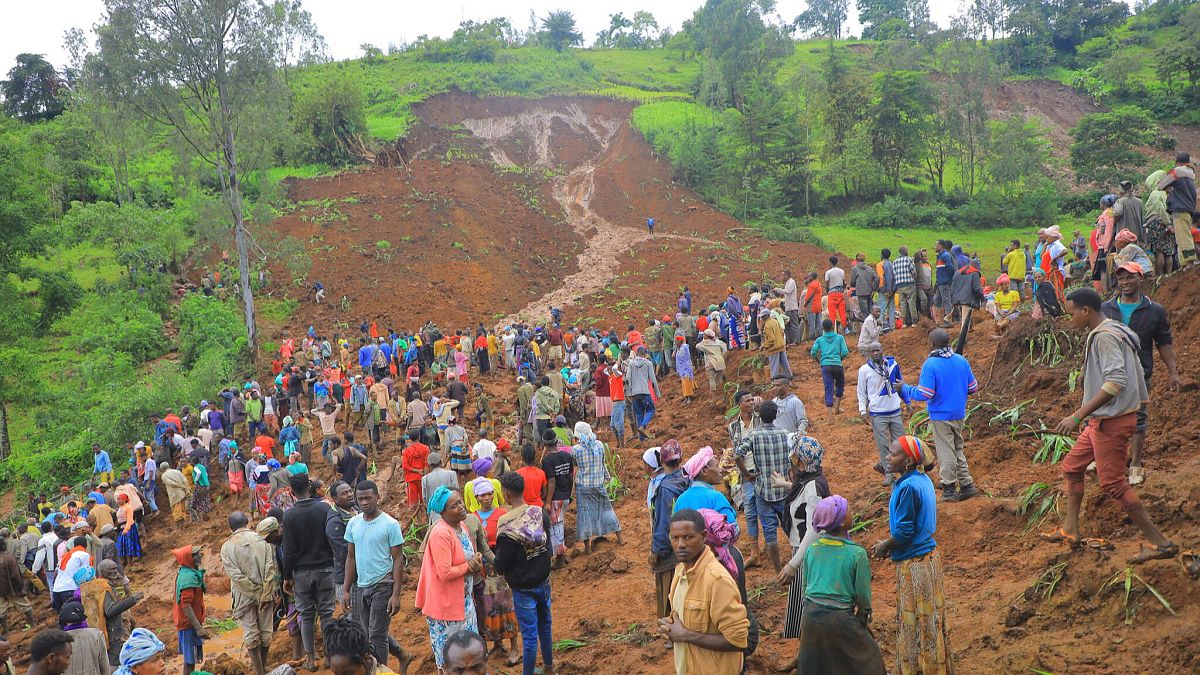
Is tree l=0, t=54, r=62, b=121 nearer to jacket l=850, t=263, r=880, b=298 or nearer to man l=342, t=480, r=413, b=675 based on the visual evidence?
jacket l=850, t=263, r=880, b=298

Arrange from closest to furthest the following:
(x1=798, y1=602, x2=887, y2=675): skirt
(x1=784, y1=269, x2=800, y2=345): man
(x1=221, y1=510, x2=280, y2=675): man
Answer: (x1=798, y1=602, x2=887, y2=675): skirt, (x1=221, y1=510, x2=280, y2=675): man, (x1=784, y1=269, x2=800, y2=345): man

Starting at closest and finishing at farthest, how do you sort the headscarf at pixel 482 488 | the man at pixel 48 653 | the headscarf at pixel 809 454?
the man at pixel 48 653 → the headscarf at pixel 809 454 → the headscarf at pixel 482 488

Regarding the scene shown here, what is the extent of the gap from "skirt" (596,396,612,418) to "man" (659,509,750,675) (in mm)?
10074

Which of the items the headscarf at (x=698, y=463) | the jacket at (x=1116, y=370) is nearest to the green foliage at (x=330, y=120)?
the headscarf at (x=698, y=463)

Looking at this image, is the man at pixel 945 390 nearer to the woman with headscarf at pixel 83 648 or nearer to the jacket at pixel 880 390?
the jacket at pixel 880 390

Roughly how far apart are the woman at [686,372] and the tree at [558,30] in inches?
3088

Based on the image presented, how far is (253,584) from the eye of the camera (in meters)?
6.96

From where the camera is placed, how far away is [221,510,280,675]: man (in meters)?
6.95

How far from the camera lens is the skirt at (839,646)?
406cm

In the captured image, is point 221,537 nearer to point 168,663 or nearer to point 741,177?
point 168,663

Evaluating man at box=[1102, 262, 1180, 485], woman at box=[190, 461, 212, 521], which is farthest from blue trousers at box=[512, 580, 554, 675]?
woman at box=[190, 461, 212, 521]

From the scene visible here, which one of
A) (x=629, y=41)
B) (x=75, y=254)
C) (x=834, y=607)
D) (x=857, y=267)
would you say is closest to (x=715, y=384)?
(x=857, y=267)

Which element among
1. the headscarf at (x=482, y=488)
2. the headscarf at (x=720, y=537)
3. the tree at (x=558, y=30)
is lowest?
the headscarf at (x=482, y=488)

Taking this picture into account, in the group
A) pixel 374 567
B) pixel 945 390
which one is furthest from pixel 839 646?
pixel 945 390
